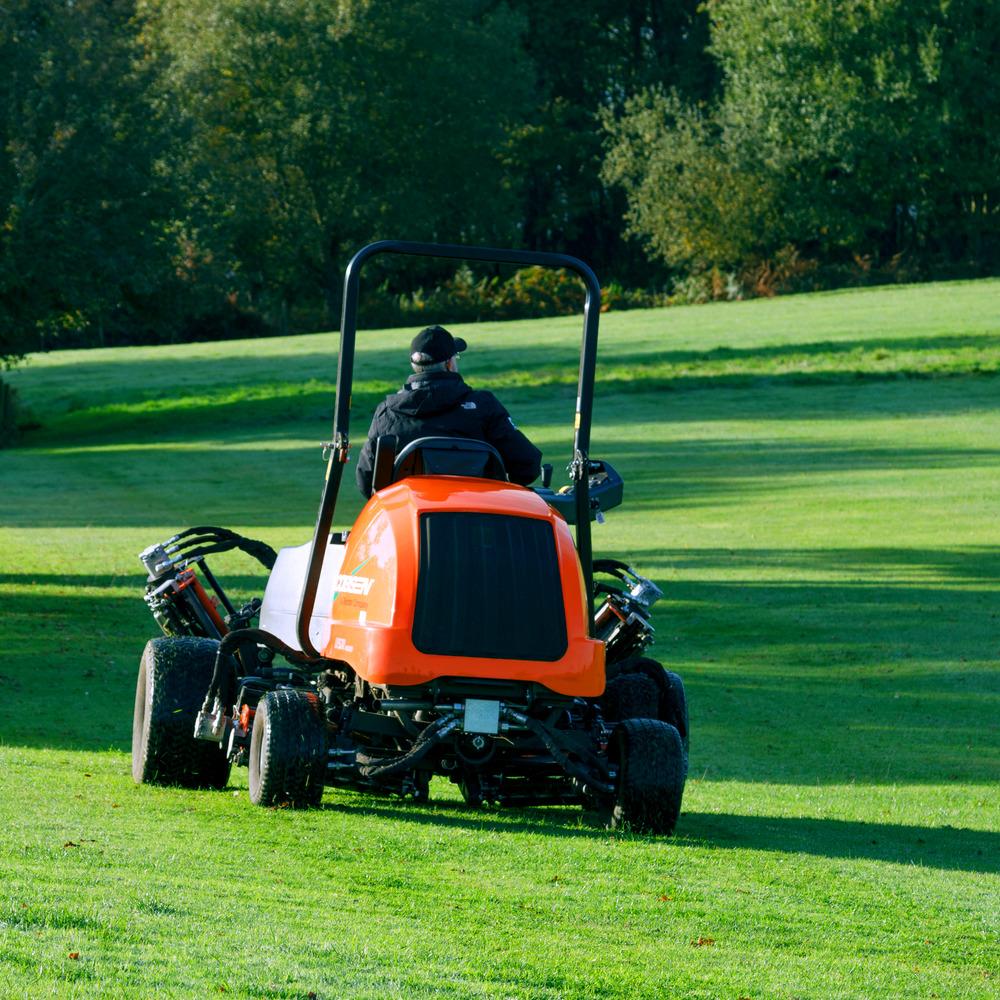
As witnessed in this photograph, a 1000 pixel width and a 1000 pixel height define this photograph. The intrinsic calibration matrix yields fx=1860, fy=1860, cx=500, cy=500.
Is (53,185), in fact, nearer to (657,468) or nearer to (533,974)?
(657,468)

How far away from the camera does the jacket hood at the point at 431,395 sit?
8.80 meters

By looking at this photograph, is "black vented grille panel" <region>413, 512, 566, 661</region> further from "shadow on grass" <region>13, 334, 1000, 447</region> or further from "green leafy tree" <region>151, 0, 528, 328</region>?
"green leafy tree" <region>151, 0, 528, 328</region>

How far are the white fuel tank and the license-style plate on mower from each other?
39.0 inches

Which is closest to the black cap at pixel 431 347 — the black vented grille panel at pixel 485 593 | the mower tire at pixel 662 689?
the black vented grille panel at pixel 485 593

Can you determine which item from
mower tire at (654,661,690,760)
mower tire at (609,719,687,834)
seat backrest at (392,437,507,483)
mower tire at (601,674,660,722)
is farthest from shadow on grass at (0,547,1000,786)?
seat backrest at (392,437,507,483)

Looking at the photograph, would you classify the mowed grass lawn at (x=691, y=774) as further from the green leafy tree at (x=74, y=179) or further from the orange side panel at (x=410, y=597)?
the green leafy tree at (x=74, y=179)

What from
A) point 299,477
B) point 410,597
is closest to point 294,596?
point 410,597

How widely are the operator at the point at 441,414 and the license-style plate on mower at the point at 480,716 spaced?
129cm

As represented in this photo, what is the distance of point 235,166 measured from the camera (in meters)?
74.0

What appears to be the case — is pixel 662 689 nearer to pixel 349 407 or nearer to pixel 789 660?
pixel 349 407

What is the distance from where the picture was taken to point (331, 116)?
7406 centimetres

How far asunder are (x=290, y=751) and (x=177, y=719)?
4.74ft

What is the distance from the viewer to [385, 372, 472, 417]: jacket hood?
28.9ft

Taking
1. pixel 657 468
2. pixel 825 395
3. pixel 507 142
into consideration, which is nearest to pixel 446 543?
pixel 657 468
